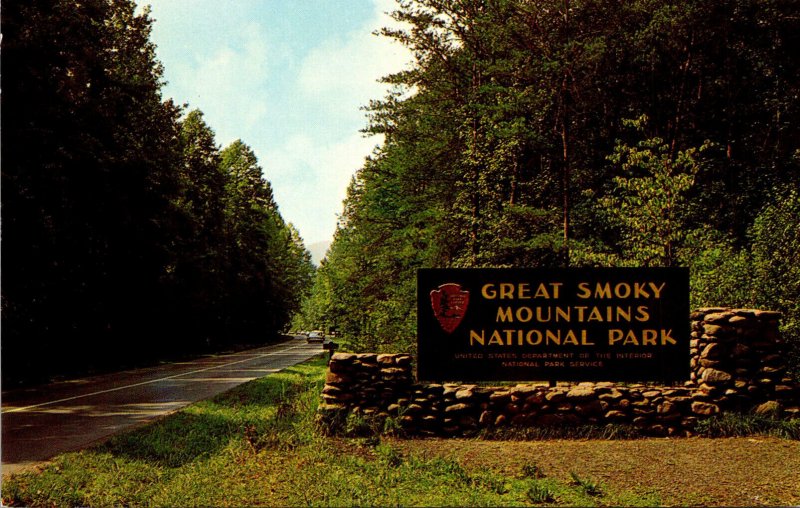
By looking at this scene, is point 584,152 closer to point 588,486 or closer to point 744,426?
point 744,426

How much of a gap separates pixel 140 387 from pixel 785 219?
19135 mm

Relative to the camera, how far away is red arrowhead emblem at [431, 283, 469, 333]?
1118 cm

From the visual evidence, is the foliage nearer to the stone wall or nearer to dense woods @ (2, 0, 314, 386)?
the stone wall

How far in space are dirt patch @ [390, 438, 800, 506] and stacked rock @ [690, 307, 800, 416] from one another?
831 millimetres

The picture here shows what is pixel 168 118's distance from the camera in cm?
3575

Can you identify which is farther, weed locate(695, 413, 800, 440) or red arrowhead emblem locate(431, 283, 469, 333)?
red arrowhead emblem locate(431, 283, 469, 333)

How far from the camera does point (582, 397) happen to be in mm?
10625

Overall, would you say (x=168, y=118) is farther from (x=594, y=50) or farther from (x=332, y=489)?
(x=332, y=489)

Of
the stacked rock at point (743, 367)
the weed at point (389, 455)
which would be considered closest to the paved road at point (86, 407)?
the weed at point (389, 455)

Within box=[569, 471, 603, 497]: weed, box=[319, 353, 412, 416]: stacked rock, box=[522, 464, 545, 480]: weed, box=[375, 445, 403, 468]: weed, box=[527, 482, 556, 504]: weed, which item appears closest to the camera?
box=[527, 482, 556, 504]: weed

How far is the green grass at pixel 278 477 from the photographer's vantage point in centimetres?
703

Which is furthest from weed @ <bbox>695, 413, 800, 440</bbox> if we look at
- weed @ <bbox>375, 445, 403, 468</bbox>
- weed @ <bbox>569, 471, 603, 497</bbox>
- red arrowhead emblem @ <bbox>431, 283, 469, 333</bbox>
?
weed @ <bbox>375, 445, 403, 468</bbox>

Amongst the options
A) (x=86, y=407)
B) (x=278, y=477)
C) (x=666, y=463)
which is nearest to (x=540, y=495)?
(x=666, y=463)

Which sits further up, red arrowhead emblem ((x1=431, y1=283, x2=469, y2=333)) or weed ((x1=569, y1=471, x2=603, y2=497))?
red arrowhead emblem ((x1=431, y1=283, x2=469, y2=333))
